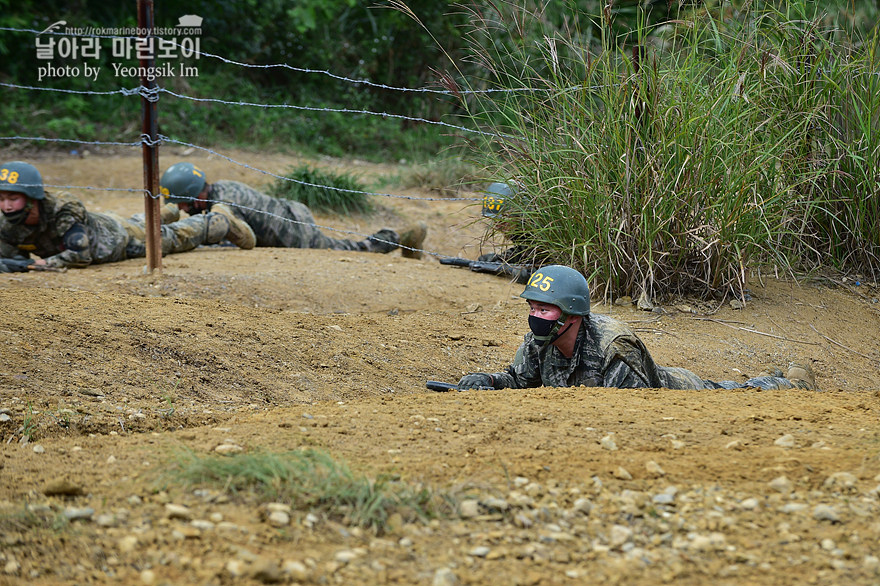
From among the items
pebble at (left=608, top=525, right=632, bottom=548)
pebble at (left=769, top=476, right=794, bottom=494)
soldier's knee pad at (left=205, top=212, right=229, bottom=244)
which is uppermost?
pebble at (left=769, top=476, right=794, bottom=494)

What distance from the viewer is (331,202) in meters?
10.7

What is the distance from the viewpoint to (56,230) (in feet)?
24.0

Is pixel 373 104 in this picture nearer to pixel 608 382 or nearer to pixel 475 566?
pixel 608 382

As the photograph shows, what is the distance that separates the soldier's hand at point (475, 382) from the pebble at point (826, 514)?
6.79 ft

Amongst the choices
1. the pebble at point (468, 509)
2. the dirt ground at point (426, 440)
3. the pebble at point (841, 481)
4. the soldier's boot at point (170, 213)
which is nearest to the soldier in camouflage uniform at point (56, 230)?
the soldier's boot at point (170, 213)

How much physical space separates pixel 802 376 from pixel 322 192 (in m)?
6.96

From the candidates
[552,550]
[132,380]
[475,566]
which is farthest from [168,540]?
[132,380]

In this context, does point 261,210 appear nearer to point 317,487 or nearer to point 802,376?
point 802,376

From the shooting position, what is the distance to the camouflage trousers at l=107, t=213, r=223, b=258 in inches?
297

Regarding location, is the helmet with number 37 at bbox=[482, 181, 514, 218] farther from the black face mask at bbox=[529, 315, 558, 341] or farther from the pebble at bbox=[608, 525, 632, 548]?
the pebble at bbox=[608, 525, 632, 548]

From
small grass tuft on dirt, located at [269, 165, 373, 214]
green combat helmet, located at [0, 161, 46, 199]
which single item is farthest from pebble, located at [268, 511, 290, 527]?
small grass tuft on dirt, located at [269, 165, 373, 214]

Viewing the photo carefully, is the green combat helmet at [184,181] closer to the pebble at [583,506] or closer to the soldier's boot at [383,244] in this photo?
→ the soldier's boot at [383,244]

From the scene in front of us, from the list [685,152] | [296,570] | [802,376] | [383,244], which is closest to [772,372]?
[802,376]

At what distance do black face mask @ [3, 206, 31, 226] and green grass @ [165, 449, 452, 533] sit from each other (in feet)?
18.0
